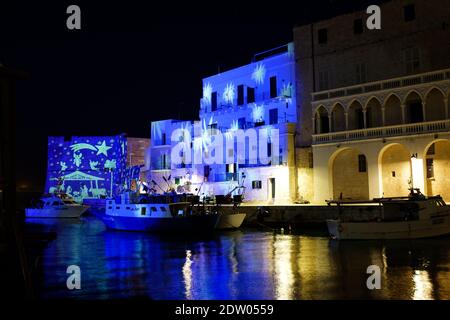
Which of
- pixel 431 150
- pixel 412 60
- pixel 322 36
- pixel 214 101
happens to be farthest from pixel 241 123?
pixel 431 150

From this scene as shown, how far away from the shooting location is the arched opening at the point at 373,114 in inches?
1725

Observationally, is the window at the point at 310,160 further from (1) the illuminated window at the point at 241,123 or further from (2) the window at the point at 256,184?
(1) the illuminated window at the point at 241,123

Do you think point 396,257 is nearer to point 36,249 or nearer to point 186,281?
point 186,281

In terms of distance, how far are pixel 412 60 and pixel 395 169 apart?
911 centimetres

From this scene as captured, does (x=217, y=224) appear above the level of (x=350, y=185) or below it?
below

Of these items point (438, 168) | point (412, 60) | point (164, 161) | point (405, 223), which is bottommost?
point (405, 223)

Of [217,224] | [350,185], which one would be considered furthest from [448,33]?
[217,224]

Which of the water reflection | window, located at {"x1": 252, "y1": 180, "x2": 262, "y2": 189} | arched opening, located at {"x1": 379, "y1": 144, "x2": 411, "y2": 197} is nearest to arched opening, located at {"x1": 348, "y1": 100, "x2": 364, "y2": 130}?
arched opening, located at {"x1": 379, "y1": 144, "x2": 411, "y2": 197}

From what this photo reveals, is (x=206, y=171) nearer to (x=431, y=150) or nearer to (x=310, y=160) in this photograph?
(x=310, y=160)

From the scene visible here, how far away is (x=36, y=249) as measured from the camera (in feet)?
53.9

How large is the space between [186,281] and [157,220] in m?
26.4

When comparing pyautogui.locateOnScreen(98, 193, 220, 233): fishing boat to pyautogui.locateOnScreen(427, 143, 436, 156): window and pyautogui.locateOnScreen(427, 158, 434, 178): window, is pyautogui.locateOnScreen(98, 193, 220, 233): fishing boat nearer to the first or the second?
pyautogui.locateOnScreen(427, 158, 434, 178): window

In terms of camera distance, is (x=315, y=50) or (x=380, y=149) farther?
(x=315, y=50)

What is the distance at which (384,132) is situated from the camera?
41812 millimetres
